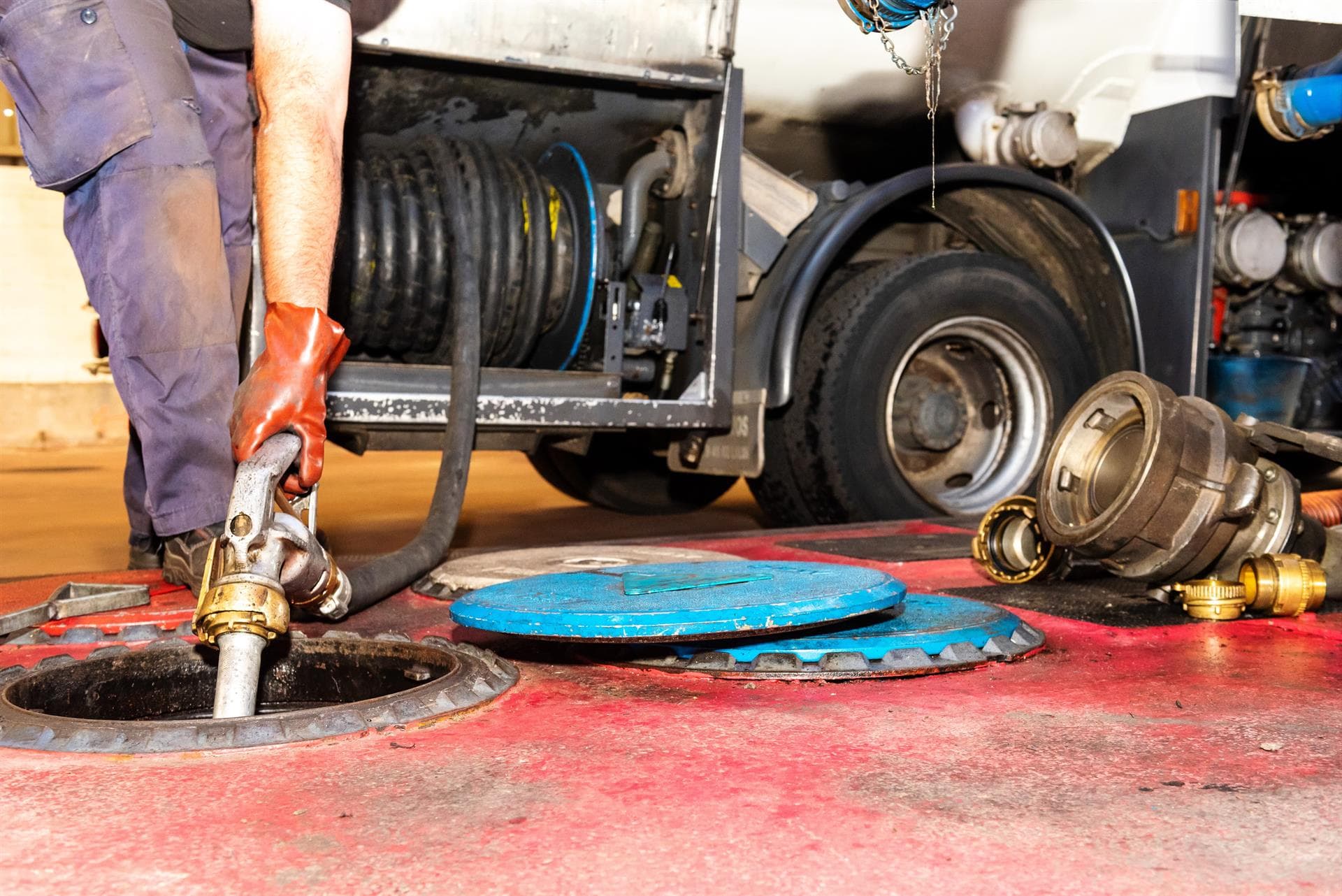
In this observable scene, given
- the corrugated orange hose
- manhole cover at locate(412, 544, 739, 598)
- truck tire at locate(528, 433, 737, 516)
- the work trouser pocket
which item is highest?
the work trouser pocket

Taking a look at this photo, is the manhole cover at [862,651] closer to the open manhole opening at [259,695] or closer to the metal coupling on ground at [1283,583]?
the open manhole opening at [259,695]

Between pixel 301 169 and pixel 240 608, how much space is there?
32.7 inches

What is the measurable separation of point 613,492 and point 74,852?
12.0 feet

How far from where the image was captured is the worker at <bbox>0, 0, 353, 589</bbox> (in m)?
1.96

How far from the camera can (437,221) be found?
9.73 feet

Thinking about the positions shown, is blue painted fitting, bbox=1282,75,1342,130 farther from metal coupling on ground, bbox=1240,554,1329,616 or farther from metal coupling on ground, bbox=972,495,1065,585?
metal coupling on ground, bbox=1240,554,1329,616

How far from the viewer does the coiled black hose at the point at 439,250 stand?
9.59ft

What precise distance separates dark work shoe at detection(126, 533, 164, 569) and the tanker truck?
476 millimetres

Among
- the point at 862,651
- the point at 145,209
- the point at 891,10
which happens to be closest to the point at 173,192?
the point at 145,209

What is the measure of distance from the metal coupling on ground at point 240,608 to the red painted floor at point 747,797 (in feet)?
0.60

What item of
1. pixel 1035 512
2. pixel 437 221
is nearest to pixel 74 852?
pixel 1035 512

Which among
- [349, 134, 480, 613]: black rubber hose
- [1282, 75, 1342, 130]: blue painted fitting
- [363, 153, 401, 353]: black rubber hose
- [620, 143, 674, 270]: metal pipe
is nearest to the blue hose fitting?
[1282, 75, 1342, 130]: blue painted fitting

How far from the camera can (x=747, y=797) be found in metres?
1.17

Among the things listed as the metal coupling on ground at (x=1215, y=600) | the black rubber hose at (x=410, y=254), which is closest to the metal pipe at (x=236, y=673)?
the metal coupling on ground at (x=1215, y=600)
